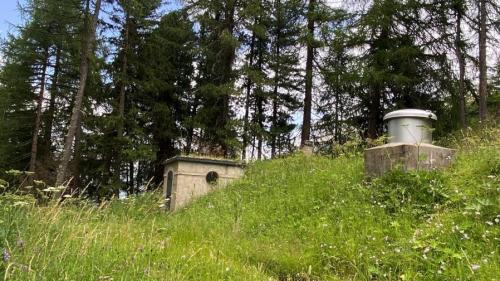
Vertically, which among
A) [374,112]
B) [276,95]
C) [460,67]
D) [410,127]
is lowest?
[410,127]

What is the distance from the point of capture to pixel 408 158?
546 cm

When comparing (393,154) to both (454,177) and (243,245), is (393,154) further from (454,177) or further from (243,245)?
(243,245)

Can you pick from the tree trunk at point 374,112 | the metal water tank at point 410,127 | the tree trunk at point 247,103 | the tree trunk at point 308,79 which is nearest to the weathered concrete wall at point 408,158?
the metal water tank at point 410,127

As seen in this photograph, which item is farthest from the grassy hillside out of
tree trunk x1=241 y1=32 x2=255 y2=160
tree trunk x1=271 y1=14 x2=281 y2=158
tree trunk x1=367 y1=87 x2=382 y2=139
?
tree trunk x1=271 y1=14 x2=281 y2=158

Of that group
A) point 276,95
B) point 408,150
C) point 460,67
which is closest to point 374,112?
point 460,67

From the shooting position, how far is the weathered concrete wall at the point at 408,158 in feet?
17.9

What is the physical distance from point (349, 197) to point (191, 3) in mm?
13977

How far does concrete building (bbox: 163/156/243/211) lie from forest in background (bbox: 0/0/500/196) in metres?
1.80

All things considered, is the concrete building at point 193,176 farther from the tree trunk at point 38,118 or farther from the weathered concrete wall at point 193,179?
the tree trunk at point 38,118

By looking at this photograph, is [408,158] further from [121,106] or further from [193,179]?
[121,106]

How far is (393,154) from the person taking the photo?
5645 mm

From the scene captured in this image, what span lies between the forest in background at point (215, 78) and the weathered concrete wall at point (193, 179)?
1850mm

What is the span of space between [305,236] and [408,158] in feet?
5.49

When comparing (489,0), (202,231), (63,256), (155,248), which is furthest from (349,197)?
(489,0)
